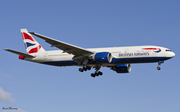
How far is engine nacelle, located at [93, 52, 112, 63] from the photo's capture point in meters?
39.6

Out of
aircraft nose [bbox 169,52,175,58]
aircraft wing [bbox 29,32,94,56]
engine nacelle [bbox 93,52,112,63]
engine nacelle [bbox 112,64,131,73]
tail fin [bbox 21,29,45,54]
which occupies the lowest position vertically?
engine nacelle [bbox 112,64,131,73]

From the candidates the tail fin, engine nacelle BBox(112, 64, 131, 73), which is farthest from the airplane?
the tail fin

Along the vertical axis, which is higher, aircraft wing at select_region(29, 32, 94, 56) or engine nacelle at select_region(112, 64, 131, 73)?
aircraft wing at select_region(29, 32, 94, 56)

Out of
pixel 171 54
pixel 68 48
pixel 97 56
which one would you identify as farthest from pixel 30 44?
pixel 171 54

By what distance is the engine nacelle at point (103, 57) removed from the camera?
39594 mm

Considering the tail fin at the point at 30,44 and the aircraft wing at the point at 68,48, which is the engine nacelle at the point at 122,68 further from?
the tail fin at the point at 30,44

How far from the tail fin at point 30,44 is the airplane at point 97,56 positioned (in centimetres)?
149

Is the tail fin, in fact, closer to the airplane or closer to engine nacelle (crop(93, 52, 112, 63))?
the airplane

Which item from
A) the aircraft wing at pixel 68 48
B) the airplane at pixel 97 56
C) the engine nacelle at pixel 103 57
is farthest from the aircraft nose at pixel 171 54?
the aircraft wing at pixel 68 48

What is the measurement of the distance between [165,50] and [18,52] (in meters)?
20.3

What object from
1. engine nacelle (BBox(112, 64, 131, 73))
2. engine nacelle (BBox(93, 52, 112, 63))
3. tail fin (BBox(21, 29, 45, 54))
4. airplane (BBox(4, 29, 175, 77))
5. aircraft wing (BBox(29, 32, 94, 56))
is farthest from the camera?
tail fin (BBox(21, 29, 45, 54))

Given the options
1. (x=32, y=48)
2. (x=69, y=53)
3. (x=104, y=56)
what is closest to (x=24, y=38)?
(x=32, y=48)

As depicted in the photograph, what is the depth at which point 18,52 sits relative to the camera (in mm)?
42469

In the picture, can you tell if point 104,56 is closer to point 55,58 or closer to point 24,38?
point 55,58
